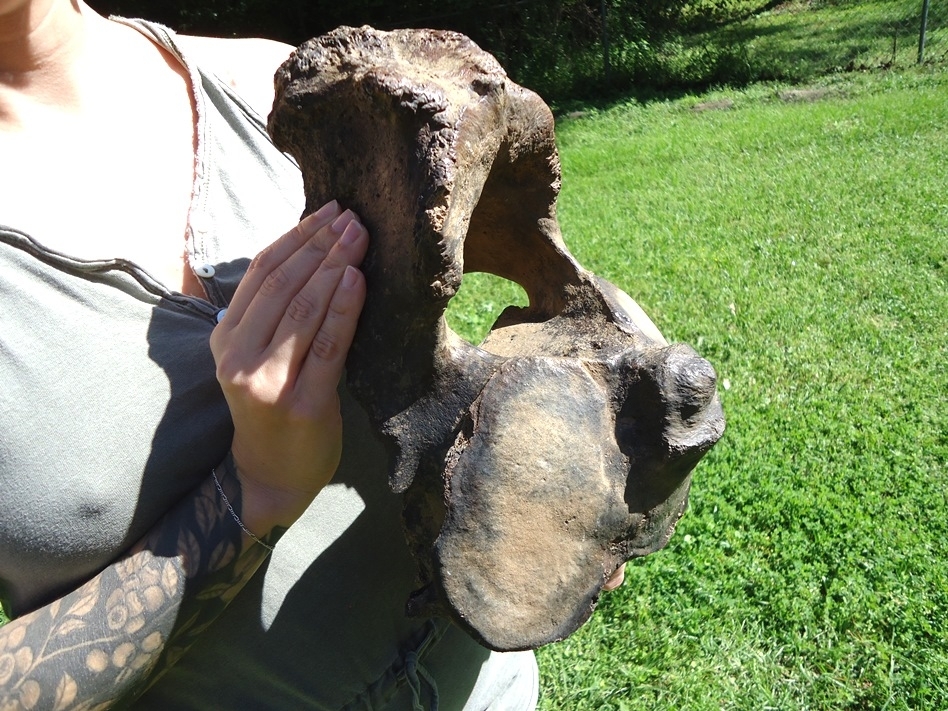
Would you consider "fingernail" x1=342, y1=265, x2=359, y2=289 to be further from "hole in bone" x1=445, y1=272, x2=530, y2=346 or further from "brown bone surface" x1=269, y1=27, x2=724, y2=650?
"hole in bone" x1=445, y1=272, x2=530, y2=346

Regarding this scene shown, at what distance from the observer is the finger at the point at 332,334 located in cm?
108

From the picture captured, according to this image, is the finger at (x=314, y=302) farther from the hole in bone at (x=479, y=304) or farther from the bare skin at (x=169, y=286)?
the hole in bone at (x=479, y=304)

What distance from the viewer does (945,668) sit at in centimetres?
252

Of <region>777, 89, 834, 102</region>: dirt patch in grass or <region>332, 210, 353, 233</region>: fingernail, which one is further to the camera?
<region>777, 89, 834, 102</region>: dirt patch in grass

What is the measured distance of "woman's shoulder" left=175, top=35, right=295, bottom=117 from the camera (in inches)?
58.5

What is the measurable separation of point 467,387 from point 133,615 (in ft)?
1.90

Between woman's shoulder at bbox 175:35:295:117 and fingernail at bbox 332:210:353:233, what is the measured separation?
18.7 inches

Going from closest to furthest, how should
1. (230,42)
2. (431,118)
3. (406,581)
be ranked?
(431,118)
(406,581)
(230,42)

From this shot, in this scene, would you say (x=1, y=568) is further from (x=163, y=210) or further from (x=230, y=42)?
(x=230, y=42)

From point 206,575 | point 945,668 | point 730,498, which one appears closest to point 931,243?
point 730,498

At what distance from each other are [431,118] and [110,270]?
1.71 feet

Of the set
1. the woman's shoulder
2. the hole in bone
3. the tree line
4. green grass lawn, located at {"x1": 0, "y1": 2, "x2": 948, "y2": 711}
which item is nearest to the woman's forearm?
the woman's shoulder

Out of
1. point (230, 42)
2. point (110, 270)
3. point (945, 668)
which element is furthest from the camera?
point (945, 668)

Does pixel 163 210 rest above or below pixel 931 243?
above
